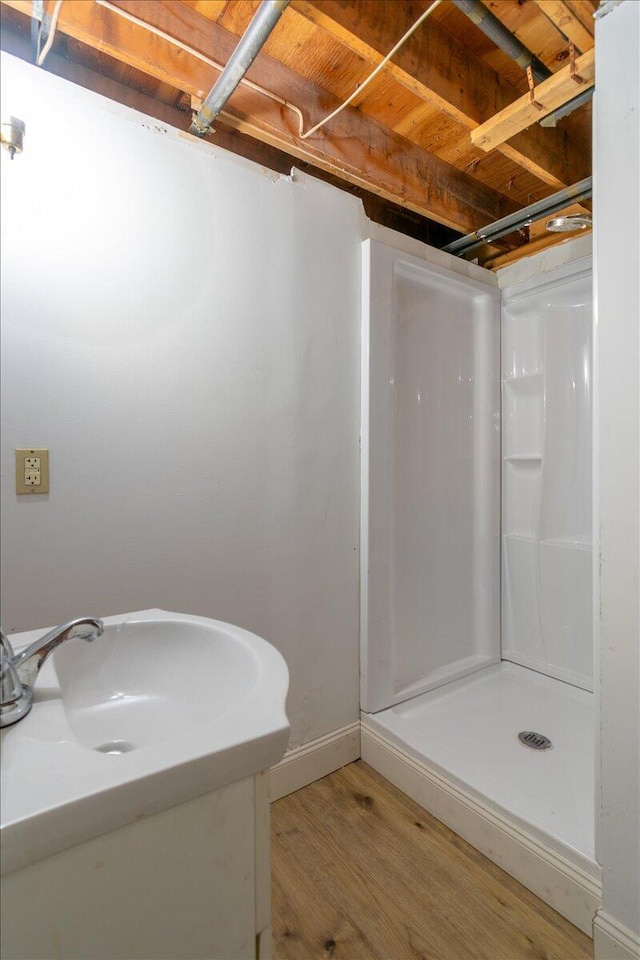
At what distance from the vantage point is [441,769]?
4.76 ft

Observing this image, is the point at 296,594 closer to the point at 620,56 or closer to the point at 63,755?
the point at 63,755

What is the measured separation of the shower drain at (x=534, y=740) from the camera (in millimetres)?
1642

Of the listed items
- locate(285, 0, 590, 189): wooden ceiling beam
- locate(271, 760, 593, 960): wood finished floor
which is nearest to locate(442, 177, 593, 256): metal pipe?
locate(285, 0, 590, 189): wooden ceiling beam

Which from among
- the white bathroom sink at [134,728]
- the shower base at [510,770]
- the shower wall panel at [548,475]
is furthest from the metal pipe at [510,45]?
the shower base at [510,770]

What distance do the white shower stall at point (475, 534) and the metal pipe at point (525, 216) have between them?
96 mm

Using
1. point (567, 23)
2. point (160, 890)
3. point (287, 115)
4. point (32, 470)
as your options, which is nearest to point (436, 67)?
point (567, 23)

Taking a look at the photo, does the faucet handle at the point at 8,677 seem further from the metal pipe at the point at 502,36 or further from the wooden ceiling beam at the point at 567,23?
the wooden ceiling beam at the point at 567,23

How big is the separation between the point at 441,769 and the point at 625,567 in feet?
3.02

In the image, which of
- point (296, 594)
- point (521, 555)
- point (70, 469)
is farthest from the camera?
point (521, 555)

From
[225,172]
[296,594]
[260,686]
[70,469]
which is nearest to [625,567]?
[260,686]

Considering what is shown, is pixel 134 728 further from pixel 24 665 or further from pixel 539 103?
pixel 539 103

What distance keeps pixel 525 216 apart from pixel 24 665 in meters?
2.15

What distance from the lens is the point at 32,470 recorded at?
0.84 metres

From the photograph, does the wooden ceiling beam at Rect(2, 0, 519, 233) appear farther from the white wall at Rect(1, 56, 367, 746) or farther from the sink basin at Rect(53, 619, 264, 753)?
the sink basin at Rect(53, 619, 264, 753)
